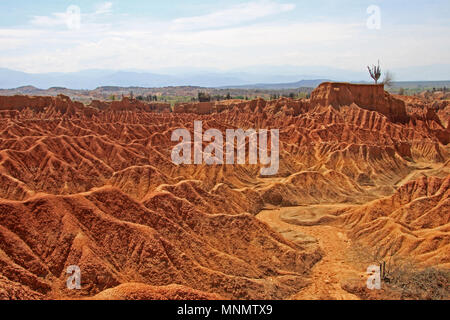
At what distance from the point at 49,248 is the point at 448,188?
3617cm

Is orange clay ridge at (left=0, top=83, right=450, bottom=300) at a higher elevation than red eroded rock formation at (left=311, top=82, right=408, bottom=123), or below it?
below

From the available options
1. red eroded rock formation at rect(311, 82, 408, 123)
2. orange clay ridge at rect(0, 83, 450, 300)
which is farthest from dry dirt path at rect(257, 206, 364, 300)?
red eroded rock formation at rect(311, 82, 408, 123)

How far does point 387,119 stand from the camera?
295 ft

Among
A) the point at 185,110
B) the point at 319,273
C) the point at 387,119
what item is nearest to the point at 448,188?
the point at 319,273

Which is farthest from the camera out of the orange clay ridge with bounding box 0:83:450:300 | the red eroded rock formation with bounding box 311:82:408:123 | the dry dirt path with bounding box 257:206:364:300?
the red eroded rock formation with bounding box 311:82:408:123

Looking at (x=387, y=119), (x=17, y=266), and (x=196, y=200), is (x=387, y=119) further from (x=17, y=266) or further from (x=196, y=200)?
(x=17, y=266)

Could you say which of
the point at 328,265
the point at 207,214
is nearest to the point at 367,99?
the point at 328,265

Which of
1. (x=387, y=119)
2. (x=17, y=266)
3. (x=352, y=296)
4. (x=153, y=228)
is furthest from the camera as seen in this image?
(x=387, y=119)

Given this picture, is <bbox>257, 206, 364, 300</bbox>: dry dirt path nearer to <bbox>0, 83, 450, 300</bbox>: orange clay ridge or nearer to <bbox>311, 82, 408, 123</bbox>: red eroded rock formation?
<bbox>0, 83, 450, 300</bbox>: orange clay ridge

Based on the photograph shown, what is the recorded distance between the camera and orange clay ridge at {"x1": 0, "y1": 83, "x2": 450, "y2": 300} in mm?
22297

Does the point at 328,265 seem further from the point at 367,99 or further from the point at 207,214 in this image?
the point at 367,99

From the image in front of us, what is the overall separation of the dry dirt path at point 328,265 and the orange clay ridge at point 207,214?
146 millimetres

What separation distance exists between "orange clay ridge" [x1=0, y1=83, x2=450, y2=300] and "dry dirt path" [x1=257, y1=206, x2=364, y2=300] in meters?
0.15

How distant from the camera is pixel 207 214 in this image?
31.8 m
